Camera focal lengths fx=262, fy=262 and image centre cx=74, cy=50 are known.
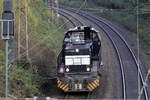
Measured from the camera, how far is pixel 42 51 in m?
18.6

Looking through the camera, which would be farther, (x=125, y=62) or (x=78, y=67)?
(x=125, y=62)

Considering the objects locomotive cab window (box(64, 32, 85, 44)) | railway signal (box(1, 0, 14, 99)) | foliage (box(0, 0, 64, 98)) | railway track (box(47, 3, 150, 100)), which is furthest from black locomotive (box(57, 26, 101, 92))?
→ railway signal (box(1, 0, 14, 99))

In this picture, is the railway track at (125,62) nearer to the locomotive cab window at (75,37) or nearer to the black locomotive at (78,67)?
the black locomotive at (78,67)

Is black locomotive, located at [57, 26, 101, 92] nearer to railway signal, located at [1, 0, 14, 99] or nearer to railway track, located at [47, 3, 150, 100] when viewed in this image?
railway track, located at [47, 3, 150, 100]

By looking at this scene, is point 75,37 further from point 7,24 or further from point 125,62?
point 125,62

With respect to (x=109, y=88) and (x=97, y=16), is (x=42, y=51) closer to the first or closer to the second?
(x=109, y=88)

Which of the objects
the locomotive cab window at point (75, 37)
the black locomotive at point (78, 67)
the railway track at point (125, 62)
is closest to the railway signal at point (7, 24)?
the black locomotive at point (78, 67)

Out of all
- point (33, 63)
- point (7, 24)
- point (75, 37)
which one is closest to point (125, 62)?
point (75, 37)

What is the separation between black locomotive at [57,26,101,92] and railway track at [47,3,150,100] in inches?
38.1

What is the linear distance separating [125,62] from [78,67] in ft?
23.4

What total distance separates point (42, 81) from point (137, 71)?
7381 millimetres

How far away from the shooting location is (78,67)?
50.9 ft

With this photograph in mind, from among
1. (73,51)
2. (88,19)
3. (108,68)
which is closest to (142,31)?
(88,19)

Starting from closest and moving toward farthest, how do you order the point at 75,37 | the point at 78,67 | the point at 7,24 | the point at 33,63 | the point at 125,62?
the point at 7,24 < the point at 78,67 < the point at 33,63 < the point at 75,37 < the point at 125,62
